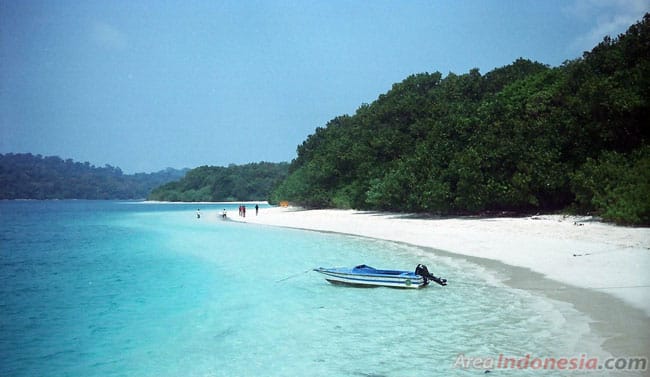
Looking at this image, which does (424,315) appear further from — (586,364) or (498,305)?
(586,364)

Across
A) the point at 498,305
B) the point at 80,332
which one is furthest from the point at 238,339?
the point at 498,305

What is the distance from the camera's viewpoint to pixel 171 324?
1212 centimetres

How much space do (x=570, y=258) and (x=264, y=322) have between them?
10775 mm

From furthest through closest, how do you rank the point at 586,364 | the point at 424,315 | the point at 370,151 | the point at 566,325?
1. the point at 370,151
2. the point at 424,315
3. the point at 566,325
4. the point at 586,364

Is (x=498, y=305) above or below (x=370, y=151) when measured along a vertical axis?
below

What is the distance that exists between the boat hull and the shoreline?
2.99 meters

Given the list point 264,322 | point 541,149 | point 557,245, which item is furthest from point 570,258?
point 541,149

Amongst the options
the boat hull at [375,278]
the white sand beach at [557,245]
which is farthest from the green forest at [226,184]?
the boat hull at [375,278]

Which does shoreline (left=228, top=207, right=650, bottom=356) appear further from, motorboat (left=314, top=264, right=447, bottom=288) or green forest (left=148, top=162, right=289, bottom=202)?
green forest (left=148, top=162, right=289, bottom=202)

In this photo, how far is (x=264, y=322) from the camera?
1189 cm

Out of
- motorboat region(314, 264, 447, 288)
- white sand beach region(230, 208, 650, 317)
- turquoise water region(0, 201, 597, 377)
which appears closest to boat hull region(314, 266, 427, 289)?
motorboat region(314, 264, 447, 288)

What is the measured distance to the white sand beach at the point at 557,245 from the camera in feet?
41.9

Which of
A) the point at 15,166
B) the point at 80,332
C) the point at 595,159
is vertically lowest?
the point at 80,332

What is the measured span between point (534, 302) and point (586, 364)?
166 inches
